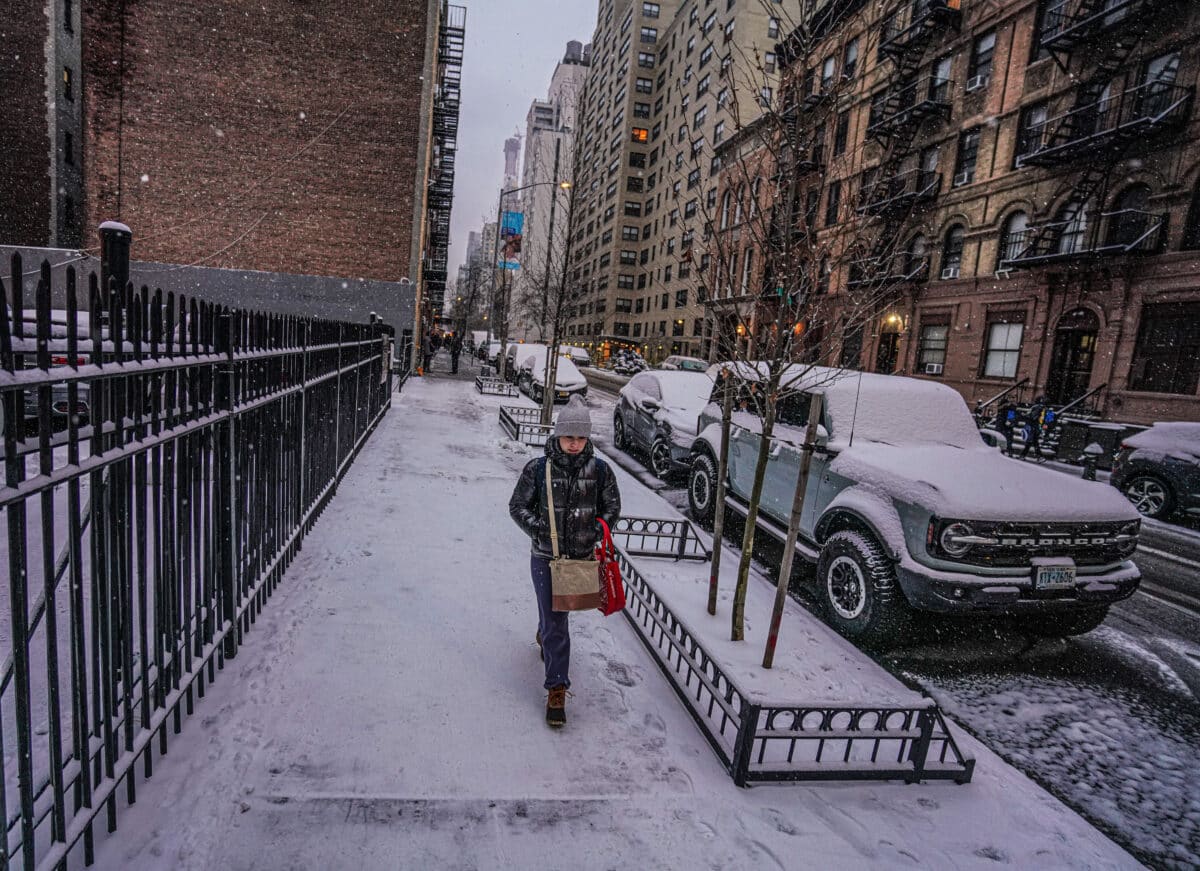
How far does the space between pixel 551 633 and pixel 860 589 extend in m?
2.98

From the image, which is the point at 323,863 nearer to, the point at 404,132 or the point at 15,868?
the point at 15,868

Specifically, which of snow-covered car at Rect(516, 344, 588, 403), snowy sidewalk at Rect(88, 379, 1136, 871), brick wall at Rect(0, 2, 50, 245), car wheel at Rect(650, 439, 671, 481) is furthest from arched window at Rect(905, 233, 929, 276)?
brick wall at Rect(0, 2, 50, 245)

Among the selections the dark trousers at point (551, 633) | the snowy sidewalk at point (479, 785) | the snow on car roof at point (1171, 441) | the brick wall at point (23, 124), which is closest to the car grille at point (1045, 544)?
the snowy sidewalk at point (479, 785)

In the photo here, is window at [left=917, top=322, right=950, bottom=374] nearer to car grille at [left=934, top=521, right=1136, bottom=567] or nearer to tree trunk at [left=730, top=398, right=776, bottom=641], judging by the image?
car grille at [left=934, top=521, right=1136, bottom=567]

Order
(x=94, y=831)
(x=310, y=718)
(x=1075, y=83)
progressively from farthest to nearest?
(x=1075, y=83)
(x=310, y=718)
(x=94, y=831)

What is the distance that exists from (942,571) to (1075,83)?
81.8 feet

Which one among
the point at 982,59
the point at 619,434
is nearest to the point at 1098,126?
the point at 982,59

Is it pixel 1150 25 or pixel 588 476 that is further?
pixel 1150 25

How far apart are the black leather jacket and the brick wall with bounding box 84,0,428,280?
24362mm

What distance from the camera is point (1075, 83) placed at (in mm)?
21438

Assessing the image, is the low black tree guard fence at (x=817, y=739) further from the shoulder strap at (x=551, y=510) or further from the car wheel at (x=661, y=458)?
the car wheel at (x=661, y=458)

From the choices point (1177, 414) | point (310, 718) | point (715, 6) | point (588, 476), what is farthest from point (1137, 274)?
point (715, 6)

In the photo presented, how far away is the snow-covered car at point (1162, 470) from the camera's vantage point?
417 inches

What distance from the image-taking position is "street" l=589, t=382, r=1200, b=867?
3553 millimetres
